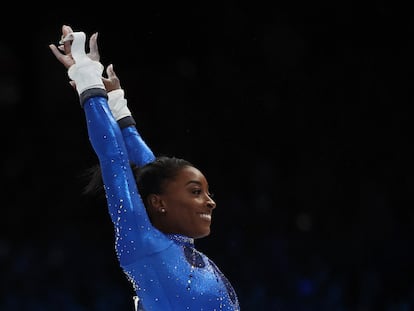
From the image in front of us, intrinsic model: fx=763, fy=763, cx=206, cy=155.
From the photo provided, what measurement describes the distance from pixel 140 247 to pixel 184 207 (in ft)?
0.58

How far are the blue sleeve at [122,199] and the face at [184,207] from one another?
89 millimetres

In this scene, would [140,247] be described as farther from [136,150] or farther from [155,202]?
[136,150]

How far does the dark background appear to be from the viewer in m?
4.18

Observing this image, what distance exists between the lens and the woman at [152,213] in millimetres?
1871

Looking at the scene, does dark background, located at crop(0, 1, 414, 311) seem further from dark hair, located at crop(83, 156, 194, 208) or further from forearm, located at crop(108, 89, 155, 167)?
dark hair, located at crop(83, 156, 194, 208)

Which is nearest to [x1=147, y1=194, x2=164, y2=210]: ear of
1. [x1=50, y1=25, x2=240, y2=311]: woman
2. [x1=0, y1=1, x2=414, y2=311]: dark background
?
[x1=50, y1=25, x2=240, y2=311]: woman

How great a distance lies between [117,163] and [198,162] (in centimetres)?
257

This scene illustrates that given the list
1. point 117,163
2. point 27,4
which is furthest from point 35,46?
point 117,163

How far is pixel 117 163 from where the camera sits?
1.88m

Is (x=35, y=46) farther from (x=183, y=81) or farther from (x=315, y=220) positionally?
(x=315, y=220)

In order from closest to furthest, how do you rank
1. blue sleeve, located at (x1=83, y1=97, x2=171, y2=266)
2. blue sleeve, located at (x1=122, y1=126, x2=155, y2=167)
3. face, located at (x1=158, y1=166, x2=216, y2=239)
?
blue sleeve, located at (x1=83, y1=97, x2=171, y2=266)
face, located at (x1=158, y1=166, x2=216, y2=239)
blue sleeve, located at (x1=122, y1=126, x2=155, y2=167)

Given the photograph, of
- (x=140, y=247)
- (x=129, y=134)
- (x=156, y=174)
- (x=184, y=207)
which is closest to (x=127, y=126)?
(x=129, y=134)

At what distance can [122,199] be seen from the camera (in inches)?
73.0

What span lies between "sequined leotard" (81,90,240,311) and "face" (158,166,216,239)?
47 millimetres
